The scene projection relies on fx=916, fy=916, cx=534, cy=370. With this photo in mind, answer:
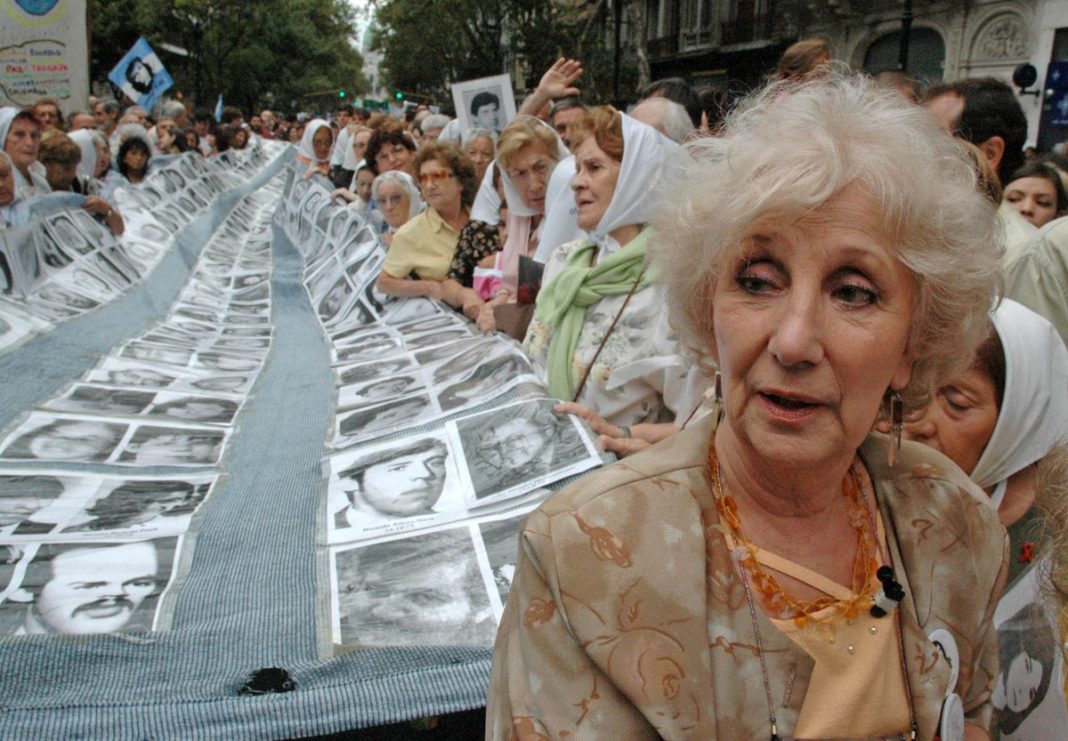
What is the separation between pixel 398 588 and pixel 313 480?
3.46 ft

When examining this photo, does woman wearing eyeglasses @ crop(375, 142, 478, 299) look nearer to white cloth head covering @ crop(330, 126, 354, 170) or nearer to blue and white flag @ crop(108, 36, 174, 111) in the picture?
white cloth head covering @ crop(330, 126, 354, 170)

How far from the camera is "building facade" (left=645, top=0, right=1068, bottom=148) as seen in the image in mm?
20328

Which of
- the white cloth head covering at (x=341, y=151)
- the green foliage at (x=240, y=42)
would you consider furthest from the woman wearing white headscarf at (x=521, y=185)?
the green foliage at (x=240, y=42)

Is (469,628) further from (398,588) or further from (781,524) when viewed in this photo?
(781,524)

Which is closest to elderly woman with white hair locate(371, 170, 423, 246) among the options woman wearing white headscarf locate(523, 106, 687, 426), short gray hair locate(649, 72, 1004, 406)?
woman wearing white headscarf locate(523, 106, 687, 426)

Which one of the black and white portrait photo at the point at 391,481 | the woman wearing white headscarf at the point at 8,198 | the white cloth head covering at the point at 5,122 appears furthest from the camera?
the white cloth head covering at the point at 5,122

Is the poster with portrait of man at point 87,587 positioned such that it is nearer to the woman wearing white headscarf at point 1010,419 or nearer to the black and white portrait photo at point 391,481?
the black and white portrait photo at point 391,481

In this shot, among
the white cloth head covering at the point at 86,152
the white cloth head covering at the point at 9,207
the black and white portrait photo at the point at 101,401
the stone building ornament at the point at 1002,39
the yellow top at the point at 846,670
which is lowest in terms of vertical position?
the black and white portrait photo at the point at 101,401

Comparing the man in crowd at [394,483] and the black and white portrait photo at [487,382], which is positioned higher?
the black and white portrait photo at [487,382]

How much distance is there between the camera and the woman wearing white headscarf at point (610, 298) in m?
2.97

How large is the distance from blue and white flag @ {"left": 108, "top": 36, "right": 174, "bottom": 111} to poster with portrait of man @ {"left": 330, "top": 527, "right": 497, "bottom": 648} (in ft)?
47.7

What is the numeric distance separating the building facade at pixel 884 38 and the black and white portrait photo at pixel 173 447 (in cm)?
872

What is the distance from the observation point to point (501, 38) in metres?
36.6

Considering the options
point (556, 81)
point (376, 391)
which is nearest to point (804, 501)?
point (376, 391)
